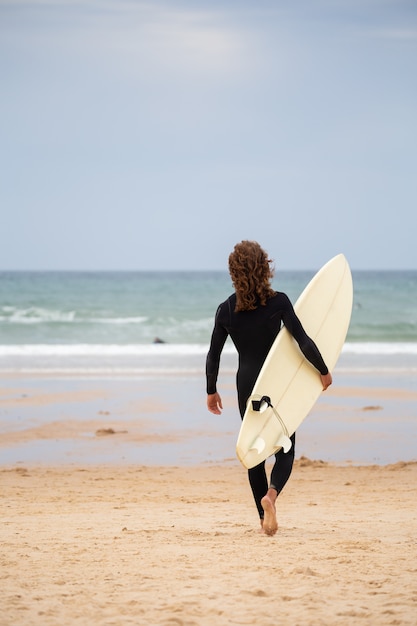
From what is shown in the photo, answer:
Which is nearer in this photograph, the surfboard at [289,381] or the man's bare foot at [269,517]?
the man's bare foot at [269,517]

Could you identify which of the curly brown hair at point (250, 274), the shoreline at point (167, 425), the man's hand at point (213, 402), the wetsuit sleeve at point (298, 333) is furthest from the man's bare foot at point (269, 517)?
the shoreline at point (167, 425)

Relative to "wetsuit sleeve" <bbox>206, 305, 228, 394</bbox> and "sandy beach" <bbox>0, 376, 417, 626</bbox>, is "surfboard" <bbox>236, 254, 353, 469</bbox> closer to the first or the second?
"wetsuit sleeve" <bbox>206, 305, 228, 394</bbox>

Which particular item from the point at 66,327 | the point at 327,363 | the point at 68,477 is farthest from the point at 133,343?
the point at 327,363

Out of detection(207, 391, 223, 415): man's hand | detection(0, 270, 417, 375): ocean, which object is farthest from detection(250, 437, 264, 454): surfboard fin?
detection(0, 270, 417, 375): ocean

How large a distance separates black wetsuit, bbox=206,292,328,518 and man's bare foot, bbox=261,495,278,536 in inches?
3.7

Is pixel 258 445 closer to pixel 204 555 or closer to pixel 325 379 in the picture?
pixel 325 379

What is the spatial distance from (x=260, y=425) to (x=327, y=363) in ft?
2.21

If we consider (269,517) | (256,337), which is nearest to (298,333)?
(256,337)

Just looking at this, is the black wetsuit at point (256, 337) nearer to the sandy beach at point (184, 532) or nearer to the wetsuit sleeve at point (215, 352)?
the wetsuit sleeve at point (215, 352)

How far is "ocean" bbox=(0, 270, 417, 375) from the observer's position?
17.5 m

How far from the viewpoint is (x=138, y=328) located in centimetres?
3041

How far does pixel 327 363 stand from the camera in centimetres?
488

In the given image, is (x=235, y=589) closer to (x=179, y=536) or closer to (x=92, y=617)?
(x=92, y=617)

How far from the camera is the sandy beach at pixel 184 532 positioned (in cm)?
317
